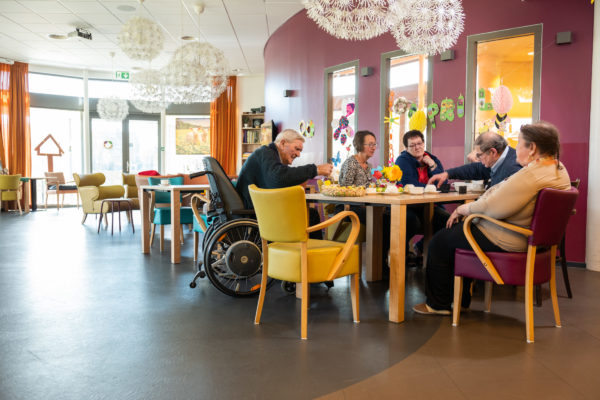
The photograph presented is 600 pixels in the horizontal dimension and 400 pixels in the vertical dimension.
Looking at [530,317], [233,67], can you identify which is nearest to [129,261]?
[530,317]

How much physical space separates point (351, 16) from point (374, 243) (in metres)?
1.94

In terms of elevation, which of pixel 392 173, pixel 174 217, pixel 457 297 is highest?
pixel 392 173

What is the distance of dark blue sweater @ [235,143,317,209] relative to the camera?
3.44 meters

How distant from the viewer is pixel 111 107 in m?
10.4

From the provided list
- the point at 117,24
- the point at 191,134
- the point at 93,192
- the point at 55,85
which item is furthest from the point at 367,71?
the point at 55,85

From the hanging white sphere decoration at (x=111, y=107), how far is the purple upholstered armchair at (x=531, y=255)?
377 inches

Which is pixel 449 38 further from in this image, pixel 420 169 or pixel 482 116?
Answer: pixel 482 116

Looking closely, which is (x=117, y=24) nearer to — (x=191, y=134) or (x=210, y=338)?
(x=191, y=134)

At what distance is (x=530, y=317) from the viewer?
2621 mm

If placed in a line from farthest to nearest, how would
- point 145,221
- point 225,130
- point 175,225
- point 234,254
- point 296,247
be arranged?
point 225,130 < point 145,221 < point 175,225 < point 234,254 < point 296,247

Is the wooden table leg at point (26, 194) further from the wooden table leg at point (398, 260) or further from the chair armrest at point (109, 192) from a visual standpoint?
the wooden table leg at point (398, 260)

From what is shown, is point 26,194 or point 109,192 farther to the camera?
point 26,194

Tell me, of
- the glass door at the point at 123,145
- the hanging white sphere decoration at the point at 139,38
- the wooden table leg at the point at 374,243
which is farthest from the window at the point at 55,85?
the wooden table leg at the point at 374,243

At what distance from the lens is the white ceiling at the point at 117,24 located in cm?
738
